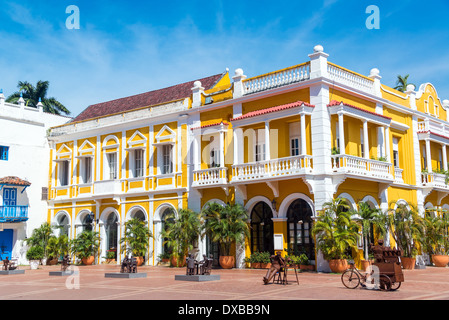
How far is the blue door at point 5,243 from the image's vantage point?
1149 inches

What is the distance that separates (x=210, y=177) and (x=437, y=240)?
1053cm

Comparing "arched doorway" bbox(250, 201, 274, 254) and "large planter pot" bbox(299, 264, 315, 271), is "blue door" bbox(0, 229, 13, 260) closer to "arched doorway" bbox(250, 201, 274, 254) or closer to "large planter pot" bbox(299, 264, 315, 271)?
"arched doorway" bbox(250, 201, 274, 254)

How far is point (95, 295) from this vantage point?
13.0 meters

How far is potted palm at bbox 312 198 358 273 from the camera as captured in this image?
1897 centimetres

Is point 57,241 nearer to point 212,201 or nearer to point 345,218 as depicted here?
point 212,201

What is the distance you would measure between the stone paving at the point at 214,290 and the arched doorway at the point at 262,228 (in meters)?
4.34

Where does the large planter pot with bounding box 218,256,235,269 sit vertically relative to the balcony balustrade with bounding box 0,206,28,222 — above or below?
below

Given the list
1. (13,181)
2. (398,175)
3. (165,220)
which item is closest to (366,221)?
(398,175)

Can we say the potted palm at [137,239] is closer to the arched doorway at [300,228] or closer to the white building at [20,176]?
the white building at [20,176]

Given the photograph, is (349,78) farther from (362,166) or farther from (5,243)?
(5,243)

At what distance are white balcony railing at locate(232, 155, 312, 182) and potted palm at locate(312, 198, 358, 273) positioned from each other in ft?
5.99

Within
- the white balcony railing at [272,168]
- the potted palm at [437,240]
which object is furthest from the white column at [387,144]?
the white balcony railing at [272,168]

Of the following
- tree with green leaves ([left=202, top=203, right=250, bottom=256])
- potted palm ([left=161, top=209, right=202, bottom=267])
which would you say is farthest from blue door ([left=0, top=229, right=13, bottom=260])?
tree with green leaves ([left=202, top=203, right=250, bottom=256])
